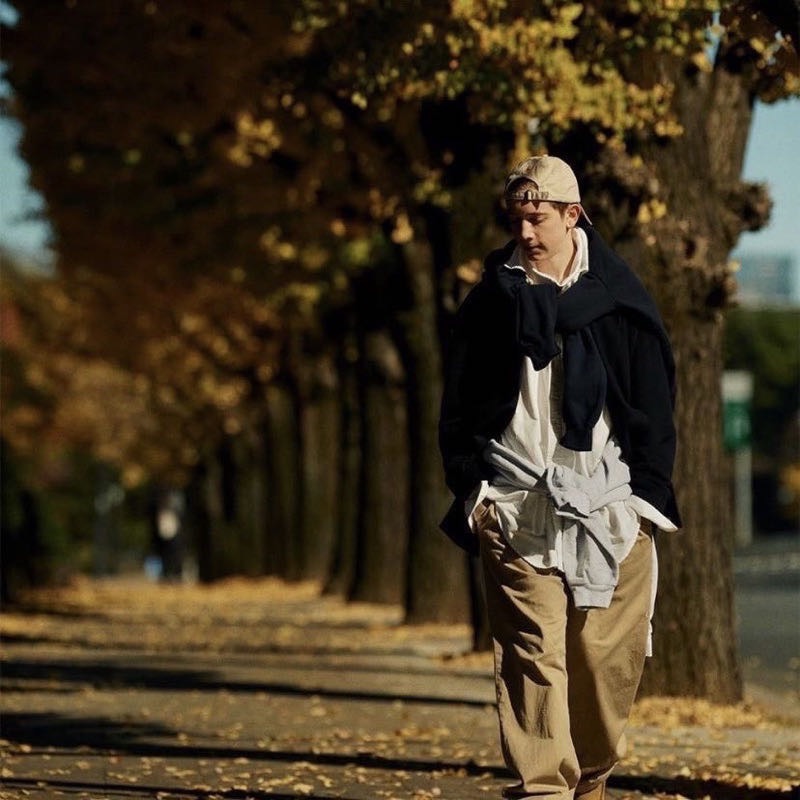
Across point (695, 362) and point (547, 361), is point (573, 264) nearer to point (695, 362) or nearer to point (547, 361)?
point (547, 361)

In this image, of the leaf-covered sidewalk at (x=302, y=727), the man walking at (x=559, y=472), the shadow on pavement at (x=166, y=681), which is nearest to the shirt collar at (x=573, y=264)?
the man walking at (x=559, y=472)

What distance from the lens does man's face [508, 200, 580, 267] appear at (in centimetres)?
749

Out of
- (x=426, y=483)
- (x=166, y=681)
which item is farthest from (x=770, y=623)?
(x=166, y=681)

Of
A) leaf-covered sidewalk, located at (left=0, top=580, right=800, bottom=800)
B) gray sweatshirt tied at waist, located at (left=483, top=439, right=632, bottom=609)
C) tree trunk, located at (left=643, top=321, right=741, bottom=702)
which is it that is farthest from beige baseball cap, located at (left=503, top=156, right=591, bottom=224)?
tree trunk, located at (left=643, top=321, right=741, bottom=702)

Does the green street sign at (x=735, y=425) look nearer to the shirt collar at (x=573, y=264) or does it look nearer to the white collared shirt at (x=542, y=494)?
the shirt collar at (x=573, y=264)

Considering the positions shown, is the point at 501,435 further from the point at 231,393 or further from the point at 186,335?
the point at 231,393

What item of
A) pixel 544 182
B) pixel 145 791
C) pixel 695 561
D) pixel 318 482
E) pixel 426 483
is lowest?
pixel 145 791

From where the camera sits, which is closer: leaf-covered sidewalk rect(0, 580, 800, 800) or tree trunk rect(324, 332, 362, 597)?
leaf-covered sidewalk rect(0, 580, 800, 800)

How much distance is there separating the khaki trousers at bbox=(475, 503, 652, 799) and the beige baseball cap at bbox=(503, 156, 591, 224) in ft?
3.12

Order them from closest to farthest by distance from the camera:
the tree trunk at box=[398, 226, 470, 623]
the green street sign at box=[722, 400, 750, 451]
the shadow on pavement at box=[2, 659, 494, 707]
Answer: the shadow on pavement at box=[2, 659, 494, 707], the tree trunk at box=[398, 226, 470, 623], the green street sign at box=[722, 400, 750, 451]

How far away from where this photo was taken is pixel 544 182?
294 inches

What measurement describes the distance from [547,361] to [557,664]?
3.00 feet

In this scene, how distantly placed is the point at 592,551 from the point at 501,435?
45cm

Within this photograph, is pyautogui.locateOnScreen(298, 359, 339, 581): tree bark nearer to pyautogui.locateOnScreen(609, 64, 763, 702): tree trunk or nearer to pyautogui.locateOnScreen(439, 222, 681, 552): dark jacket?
pyautogui.locateOnScreen(609, 64, 763, 702): tree trunk
